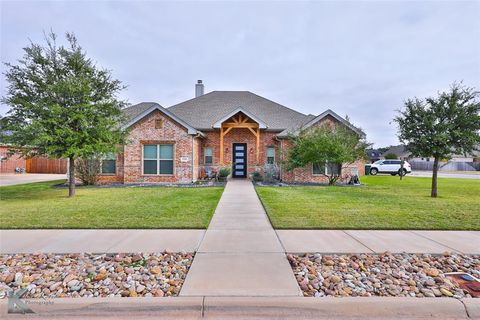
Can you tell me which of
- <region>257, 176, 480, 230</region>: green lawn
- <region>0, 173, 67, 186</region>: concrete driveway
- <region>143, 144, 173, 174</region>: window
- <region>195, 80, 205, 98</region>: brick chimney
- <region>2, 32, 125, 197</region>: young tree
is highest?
<region>195, 80, 205, 98</region>: brick chimney

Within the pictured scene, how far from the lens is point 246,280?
327 centimetres

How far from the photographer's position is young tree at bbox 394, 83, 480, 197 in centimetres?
1014

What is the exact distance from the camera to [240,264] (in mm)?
3773

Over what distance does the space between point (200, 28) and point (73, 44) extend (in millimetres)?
7399

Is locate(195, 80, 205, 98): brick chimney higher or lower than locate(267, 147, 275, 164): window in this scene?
higher

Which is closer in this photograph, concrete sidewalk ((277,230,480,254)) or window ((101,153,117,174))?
concrete sidewalk ((277,230,480,254))

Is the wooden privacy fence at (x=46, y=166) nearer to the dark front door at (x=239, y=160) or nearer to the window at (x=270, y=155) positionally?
the dark front door at (x=239, y=160)

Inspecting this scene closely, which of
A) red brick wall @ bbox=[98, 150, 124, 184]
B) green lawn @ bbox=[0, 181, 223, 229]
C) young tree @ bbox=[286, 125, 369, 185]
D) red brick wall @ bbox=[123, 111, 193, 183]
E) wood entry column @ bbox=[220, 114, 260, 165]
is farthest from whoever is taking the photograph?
wood entry column @ bbox=[220, 114, 260, 165]

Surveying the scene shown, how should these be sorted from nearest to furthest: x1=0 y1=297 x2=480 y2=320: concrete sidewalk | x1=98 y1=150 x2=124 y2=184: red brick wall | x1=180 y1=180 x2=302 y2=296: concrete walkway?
1. x1=0 y1=297 x2=480 y2=320: concrete sidewalk
2. x1=180 y1=180 x2=302 y2=296: concrete walkway
3. x1=98 y1=150 x2=124 y2=184: red brick wall

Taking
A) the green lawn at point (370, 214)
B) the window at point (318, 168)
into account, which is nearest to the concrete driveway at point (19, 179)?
the green lawn at point (370, 214)

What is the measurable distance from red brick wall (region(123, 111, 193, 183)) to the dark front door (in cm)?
377

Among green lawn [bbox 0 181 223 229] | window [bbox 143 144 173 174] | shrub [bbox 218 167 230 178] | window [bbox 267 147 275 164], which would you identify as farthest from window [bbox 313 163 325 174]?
window [bbox 143 144 173 174]

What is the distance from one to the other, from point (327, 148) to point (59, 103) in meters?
12.6

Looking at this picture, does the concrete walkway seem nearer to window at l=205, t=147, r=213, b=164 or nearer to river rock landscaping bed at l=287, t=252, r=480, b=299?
river rock landscaping bed at l=287, t=252, r=480, b=299
